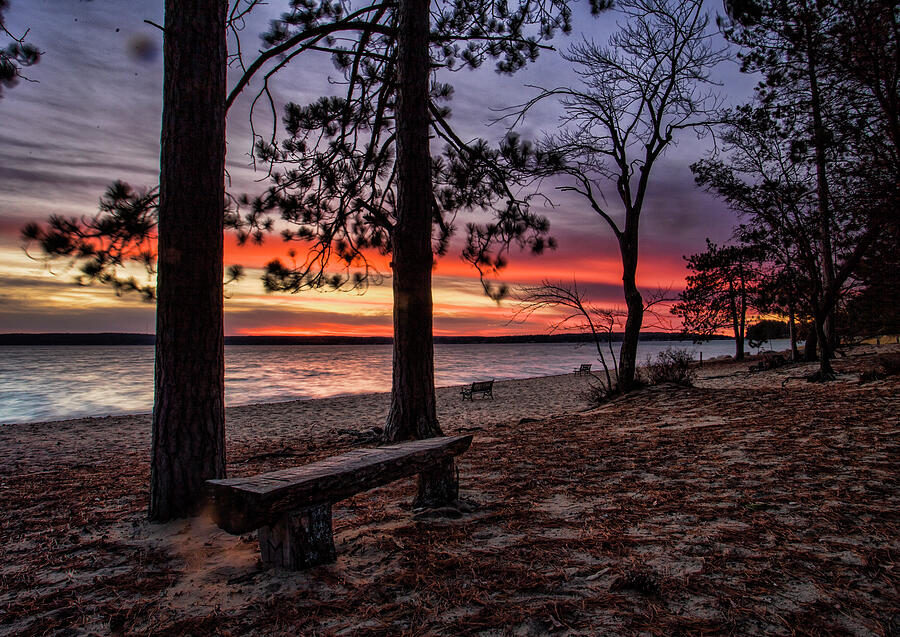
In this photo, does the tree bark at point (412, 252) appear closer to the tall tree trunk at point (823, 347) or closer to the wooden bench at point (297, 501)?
the wooden bench at point (297, 501)

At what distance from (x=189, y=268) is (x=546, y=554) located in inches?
123

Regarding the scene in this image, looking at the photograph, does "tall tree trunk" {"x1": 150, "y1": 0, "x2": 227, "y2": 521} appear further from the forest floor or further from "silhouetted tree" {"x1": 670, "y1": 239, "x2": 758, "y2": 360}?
"silhouetted tree" {"x1": 670, "y1": 239, "x2": 758, "y2": 360}

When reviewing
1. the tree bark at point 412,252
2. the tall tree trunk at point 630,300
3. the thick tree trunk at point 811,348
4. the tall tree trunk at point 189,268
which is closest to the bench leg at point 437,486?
the tall tree trunk at point 189,268

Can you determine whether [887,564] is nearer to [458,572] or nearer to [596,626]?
[596,626]

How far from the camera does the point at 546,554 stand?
2320mm

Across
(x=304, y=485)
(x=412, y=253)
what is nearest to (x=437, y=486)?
(x=304, y=485)

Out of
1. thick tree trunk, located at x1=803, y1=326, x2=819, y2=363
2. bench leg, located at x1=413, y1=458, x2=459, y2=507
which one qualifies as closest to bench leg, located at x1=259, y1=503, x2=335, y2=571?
bench leg, located at x1=413, y1=458, x2=459, y2=507

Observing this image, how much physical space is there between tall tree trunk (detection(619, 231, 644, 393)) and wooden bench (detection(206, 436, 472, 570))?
8.59 meters

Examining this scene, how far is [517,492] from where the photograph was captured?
3486 millimetres

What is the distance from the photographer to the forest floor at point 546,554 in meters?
1.79

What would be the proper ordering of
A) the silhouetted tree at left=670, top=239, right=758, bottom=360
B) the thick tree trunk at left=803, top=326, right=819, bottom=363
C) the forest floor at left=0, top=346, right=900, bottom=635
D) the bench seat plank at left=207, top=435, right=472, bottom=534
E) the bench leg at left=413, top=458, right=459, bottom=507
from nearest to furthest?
the forest floor at left=0, top=346, right=900, bottom=635, the bench seat plank at left=207, top=435, right=472, bottom=534, the bench leg at left=413, top=458, right=459, bottom=507, the thick tree trunk at left=803, top=326, right=819, bottom=363, the silhouetted tree at left=670, top=239, right=758, bottom=360

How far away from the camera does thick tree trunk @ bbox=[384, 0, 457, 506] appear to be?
5.74 metres

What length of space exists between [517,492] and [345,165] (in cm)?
635

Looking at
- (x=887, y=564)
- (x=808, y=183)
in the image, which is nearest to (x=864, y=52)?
(x=808, y=183)
